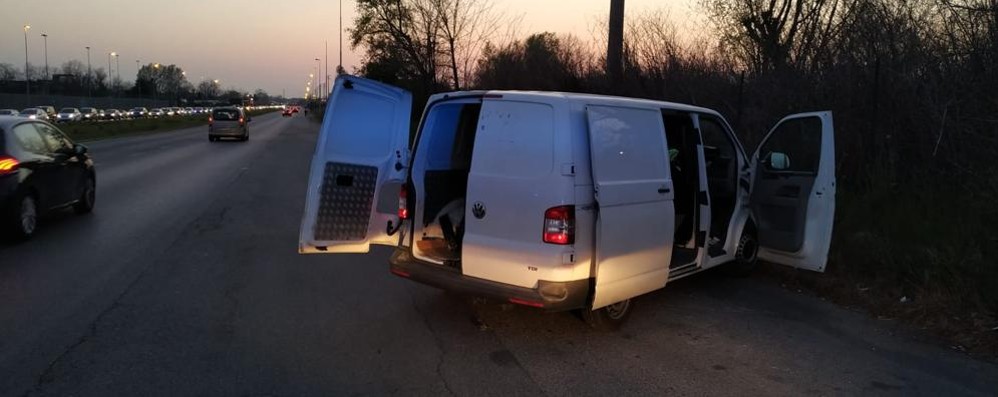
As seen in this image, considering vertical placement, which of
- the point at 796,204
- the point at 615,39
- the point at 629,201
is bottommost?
the point at 796,204

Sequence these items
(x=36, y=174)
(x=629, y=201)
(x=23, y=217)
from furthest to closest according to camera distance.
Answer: (x=36, y=174) → (x=23, y=217) → (x=629, y=201)

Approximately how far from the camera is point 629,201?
4801 millimetres

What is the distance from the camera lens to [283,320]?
Result: 17.4ft

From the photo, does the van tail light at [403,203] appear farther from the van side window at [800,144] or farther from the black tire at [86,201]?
the black tire at [86,201]

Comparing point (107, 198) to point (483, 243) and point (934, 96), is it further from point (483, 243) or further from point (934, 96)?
point (934, 96)

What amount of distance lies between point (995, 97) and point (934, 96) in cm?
81

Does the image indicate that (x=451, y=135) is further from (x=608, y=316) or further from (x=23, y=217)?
(x=23, y=217)

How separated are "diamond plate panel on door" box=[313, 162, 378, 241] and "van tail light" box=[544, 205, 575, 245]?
1.70 meters

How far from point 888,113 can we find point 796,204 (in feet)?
11.2

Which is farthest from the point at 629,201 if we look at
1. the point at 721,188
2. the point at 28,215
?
the point at 28,215

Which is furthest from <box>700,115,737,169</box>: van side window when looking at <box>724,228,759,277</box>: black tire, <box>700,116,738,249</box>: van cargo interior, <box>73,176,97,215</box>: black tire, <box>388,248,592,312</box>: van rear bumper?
<box>73,176,97,215</box>: black tire

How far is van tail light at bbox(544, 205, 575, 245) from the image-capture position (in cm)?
448

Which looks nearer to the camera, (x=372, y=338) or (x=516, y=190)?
(x=516, y=190)

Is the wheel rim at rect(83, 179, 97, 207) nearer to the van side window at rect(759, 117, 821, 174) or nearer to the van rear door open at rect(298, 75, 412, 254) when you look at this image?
the van rear door open at rect(298, 75, 412, 254)
